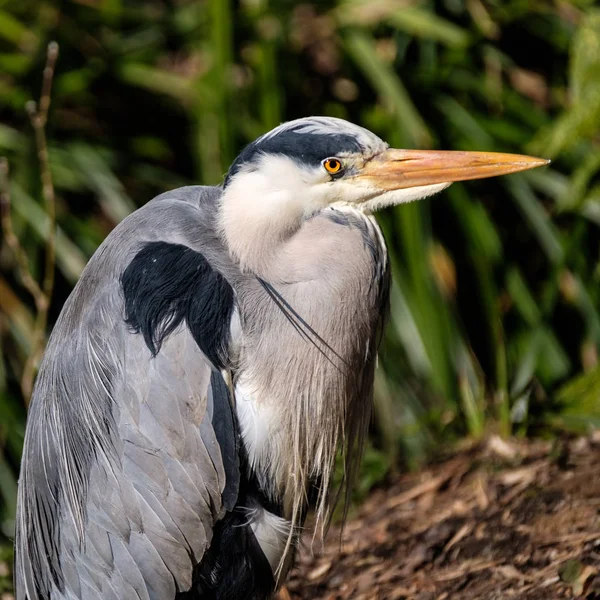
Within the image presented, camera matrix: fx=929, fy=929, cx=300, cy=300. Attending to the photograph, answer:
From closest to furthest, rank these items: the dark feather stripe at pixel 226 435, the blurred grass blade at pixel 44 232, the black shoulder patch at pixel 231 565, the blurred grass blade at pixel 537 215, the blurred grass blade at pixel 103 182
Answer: the dark feather stripe at pixel 226 435, the black shoulder patch at pixel 231 565, the blurred grass blade at pixel 44 232, the blurred grass blade at pixel 103 182, the blurred grass blade at pixel 537 215

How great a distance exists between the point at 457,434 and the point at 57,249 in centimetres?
192

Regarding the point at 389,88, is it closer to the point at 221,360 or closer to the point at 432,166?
the point at 432,166

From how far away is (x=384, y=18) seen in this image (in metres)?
4.52

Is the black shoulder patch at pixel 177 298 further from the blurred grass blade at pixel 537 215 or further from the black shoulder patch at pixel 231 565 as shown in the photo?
the blurred grass blade at pixel 537 215

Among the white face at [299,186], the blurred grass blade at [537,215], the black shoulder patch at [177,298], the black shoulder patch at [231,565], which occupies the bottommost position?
the black shoulder patch at [231,565]

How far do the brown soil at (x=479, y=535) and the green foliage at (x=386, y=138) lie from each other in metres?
0.51

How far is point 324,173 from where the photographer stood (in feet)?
7.49

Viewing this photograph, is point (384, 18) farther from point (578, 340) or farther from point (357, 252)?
point (357, 252)

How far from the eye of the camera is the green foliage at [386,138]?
4.14m

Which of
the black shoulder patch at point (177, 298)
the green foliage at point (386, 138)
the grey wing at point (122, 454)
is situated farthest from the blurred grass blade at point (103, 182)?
the black shoulder patch at point (177, 298)

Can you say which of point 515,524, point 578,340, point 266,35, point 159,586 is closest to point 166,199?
point 159,586

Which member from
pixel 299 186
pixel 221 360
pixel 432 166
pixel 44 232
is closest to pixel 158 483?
pixel 221 360

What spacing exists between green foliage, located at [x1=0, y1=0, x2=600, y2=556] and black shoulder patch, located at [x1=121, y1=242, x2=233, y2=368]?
1650 mm

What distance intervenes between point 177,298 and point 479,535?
3.98 ft
